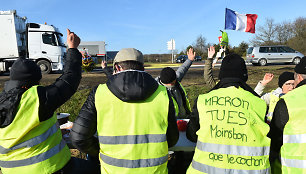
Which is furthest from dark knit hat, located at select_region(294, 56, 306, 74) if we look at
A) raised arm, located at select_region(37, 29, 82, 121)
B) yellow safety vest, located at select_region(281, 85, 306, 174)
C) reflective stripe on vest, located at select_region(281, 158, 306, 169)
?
raised arm, located at select_region(37, 29, 82, 121)

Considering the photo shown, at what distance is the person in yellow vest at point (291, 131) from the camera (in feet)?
5.22

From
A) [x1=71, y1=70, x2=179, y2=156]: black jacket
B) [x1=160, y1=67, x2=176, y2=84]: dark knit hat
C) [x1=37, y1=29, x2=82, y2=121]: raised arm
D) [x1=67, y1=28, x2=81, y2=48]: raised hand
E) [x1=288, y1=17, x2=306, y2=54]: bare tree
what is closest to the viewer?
[x1=71, y1=70, x2=179, y2=156]: black jacket

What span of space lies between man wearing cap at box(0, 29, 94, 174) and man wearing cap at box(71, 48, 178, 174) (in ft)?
0.99

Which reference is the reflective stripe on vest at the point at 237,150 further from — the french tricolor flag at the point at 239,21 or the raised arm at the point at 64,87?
the french tricolor flag at the point at 239,21

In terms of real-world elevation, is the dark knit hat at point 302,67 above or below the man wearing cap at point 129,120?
above

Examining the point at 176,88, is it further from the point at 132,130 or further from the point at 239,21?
the point at 239,21

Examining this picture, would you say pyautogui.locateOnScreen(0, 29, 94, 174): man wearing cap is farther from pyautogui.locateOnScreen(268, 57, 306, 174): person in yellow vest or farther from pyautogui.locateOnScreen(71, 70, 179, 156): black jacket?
pyautogui.locateOnScreen(268, 57, 306, 174): person in yellow vest

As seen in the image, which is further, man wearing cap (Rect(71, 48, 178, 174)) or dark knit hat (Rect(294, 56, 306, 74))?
dark knit hat (Rect(294, 56, 306, 74))

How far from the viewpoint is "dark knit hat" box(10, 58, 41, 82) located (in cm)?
179

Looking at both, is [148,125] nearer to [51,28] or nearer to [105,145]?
[105,145]

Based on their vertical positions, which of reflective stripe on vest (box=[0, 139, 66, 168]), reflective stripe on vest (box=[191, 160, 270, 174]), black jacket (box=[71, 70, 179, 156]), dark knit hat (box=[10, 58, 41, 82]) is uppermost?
dark knit hat (box=[10, 58, 41, 82])

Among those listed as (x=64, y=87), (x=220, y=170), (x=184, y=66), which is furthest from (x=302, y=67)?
Answer: (x=64, y=87)

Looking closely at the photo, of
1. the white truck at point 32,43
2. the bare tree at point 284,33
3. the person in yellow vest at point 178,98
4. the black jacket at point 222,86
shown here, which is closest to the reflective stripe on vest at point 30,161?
the black jacket at point 222,86

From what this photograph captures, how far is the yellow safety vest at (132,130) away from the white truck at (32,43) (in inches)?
542
